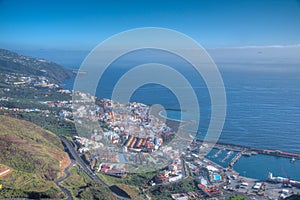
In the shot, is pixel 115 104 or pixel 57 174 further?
pixel 115 104

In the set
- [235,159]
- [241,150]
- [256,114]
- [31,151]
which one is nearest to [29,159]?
[31,151]

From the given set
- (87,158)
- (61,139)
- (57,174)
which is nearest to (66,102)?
(61,139)

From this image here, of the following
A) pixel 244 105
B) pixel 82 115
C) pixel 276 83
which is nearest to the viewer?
pixel 82 115

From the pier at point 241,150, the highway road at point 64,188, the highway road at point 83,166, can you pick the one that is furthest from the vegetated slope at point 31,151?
the pier at point 241,150

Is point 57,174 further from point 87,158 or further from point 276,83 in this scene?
point 276,83

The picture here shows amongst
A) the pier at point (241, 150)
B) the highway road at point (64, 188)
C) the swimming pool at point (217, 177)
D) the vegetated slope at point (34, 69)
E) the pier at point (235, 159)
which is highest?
the vegetated slope at point (34, 69)

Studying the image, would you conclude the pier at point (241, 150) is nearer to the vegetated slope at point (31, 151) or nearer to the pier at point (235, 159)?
the pier at point (235, 159)

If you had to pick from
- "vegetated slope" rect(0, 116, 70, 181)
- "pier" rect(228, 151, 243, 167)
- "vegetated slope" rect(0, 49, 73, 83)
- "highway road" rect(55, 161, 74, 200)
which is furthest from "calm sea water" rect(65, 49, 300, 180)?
"vegetated slope" rect(0, 116, 70, 181)
